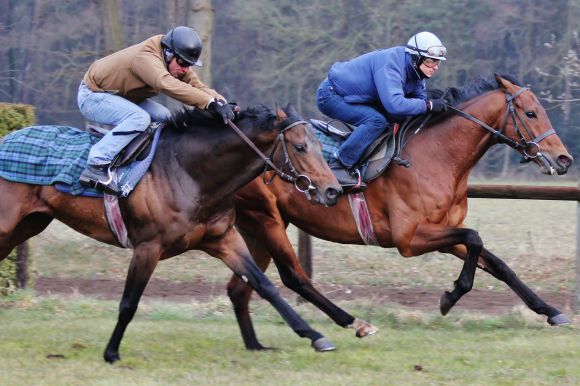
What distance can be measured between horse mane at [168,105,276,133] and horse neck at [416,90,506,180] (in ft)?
5.88

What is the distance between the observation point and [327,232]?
7.90 metres

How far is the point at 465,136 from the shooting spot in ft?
24.8

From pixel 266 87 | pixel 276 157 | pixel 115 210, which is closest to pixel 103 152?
pixel 115 210

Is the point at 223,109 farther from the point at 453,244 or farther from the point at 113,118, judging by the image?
the point at 453,244

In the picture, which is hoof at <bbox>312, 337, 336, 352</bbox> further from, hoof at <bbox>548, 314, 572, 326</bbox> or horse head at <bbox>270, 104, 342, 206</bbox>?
hoof at <bbox>548, 314, 572, 326</bbox>

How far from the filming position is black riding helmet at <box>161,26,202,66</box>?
6.57 meters

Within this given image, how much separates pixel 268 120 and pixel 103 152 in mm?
1229

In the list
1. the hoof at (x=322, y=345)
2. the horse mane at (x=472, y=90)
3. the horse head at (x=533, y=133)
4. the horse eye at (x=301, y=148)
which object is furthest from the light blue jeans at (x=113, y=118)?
the horse head at (x=533, y=133)

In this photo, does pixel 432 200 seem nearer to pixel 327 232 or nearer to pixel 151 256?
pixel 327 232

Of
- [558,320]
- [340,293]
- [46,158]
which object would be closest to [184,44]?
[46,158]

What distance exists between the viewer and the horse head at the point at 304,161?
19.6 ft

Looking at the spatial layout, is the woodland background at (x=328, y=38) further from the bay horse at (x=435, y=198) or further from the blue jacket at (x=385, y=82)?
the bay horse at (x=435, y=198)

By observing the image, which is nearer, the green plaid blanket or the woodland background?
the green plaid blanket

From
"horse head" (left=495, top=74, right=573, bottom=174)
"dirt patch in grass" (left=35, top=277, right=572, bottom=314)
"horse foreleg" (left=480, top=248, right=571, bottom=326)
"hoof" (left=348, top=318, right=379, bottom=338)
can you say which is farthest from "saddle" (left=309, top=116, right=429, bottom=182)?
"dirt patch in grass" (left=35, top=277, right=572, bottom=314)
